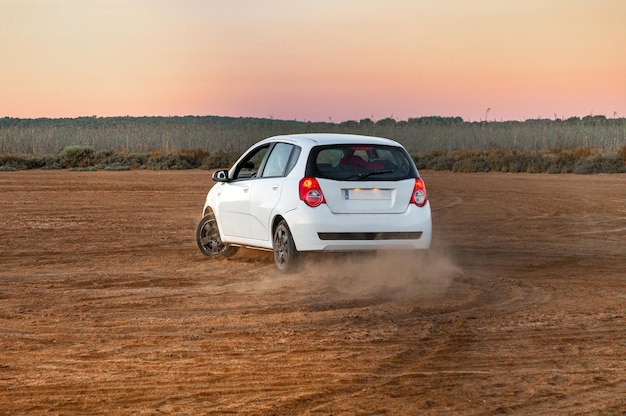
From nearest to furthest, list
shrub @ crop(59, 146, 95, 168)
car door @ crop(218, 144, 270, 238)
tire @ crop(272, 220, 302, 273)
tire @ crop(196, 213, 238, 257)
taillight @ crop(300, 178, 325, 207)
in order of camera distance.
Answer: taillight @ crop(300, 178, 325, 207)
tire @ crop(272, 220, 302, 273)
car door @ crop(218, 144, 270, 238)
tire @ crop(196, 213, 238, 257)
shrub @ crop(59, 146, 95, 168)

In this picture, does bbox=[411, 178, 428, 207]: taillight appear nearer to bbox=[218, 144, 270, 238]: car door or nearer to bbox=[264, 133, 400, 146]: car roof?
bbox=[264, 133, 400, 146]: car roof

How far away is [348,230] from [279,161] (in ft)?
5.43

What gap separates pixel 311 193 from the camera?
40.8 ft

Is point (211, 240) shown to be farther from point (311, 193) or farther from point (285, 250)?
point (311, 193)

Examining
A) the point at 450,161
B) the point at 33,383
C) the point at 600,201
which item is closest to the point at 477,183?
the point at 600,201

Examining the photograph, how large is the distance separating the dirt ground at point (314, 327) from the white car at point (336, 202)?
48cm

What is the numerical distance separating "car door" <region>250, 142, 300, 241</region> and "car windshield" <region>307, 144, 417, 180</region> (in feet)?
1.36

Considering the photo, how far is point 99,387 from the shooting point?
7039 millimetres

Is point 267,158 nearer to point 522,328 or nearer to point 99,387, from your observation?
point 522,328

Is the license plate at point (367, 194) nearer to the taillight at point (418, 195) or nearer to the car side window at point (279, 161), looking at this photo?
the taillight at point (418, 195)

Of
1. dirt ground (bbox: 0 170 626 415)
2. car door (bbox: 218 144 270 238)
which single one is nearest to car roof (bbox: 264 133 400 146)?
car door (bbox: 218 144 270 238)

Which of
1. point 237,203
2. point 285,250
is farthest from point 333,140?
point 237,203

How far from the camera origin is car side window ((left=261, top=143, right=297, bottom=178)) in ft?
43.2

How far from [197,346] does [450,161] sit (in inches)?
1638
